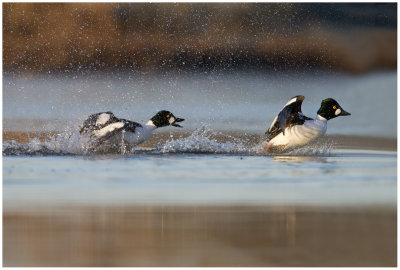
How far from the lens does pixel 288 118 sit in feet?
26.8

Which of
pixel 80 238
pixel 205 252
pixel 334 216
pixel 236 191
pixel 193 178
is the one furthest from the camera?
pixel 193 178

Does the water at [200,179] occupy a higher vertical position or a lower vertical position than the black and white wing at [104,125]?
lower

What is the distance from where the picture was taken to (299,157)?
24.4ft

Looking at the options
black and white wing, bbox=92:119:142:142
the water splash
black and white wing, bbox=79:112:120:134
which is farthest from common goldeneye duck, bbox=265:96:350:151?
black and white wing, bbox=79:112:120:134

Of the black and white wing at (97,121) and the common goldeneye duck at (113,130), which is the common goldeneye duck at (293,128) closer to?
the common goldeneye duck at (113,130)

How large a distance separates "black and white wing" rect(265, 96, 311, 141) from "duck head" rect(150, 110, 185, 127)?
1261 mm

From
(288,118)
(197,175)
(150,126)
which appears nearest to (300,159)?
(288,118)

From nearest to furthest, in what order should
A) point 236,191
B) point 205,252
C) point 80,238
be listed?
point 205,252, point 80,238, point 236,191

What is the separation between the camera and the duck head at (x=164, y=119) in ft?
29.3

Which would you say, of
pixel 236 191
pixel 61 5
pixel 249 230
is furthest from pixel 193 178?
pixel 61 5

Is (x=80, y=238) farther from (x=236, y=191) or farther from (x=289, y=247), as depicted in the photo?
(x=236, y=191)

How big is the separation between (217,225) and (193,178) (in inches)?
69.8

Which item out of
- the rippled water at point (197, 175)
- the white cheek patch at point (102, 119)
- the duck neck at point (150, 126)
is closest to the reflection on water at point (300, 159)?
the rippled water at point (197, 175)

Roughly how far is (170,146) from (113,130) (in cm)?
58
